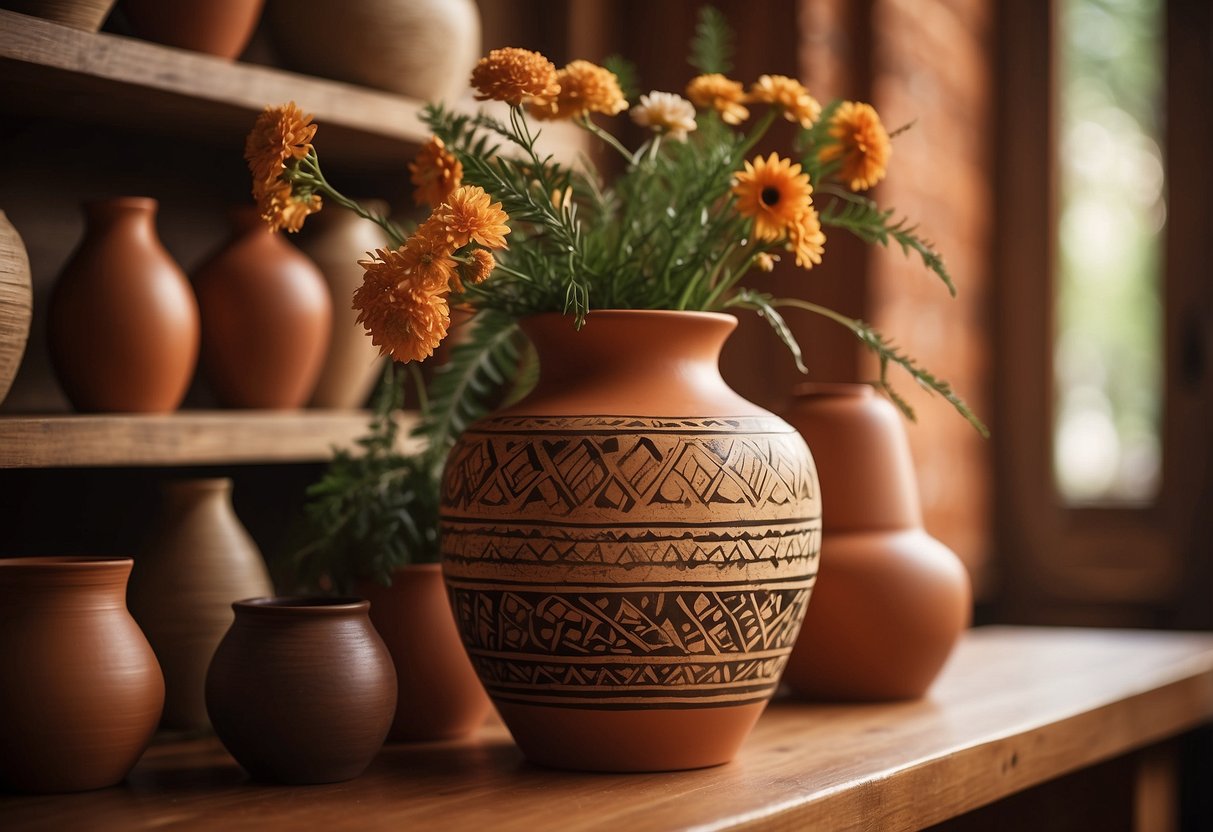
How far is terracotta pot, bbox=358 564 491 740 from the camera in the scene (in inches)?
44.5

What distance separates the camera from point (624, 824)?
2.81 ft

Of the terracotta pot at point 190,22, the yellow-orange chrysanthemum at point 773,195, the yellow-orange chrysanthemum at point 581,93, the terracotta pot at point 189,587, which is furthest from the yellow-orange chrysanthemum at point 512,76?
the terracotta pot at point 189,587

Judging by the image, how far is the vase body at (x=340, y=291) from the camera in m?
1.44

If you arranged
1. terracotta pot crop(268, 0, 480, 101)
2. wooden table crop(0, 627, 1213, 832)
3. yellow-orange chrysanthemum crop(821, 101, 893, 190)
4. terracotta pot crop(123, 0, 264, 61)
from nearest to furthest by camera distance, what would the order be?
1. wooden table crop(0, 627, 1213, 832)
2. yellow-orange chrysanthemum crop(821, 101, 893, 190)
3. terracotta pot crop(123, 0, 264, 61)
4. terracotta pot crop(268, 0, 480, 101)

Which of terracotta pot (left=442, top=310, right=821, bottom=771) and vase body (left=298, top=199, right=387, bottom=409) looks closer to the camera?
terracotta pot (left=442, top=310, right=821, bottom=771)

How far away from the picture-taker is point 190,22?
1226 mm

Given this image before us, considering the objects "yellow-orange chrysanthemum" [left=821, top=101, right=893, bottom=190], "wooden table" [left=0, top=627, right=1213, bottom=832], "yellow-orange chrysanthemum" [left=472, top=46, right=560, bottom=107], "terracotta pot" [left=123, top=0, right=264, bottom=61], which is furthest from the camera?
"terracotta pot" [left=123, top=0, right=264, bottom=61]

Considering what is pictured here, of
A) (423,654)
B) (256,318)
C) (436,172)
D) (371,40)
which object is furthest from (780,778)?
(371,40)

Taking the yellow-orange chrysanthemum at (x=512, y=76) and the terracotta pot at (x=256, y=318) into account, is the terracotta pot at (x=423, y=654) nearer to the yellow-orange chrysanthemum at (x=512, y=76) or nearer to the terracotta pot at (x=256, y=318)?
the terracotta pot at (x=256, y=318)

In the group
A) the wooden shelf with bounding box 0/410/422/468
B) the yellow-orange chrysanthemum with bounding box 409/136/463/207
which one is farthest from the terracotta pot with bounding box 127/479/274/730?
the yellow-orange chrysanthemum with bounding box 409/136/463/207

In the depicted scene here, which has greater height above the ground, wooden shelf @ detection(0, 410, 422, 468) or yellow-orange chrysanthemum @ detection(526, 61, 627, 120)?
yellow-orange chrysanthemum @ detection(526, 61, 627, 120)

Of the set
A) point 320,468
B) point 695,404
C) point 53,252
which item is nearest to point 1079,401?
point 320,468

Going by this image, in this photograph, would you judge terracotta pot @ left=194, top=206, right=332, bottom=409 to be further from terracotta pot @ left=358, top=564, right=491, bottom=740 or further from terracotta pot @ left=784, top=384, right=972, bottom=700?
terracotta pot @ left=784, top=384, right=972, bottom=700

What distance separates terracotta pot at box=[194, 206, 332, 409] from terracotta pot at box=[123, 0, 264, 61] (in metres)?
0.17
